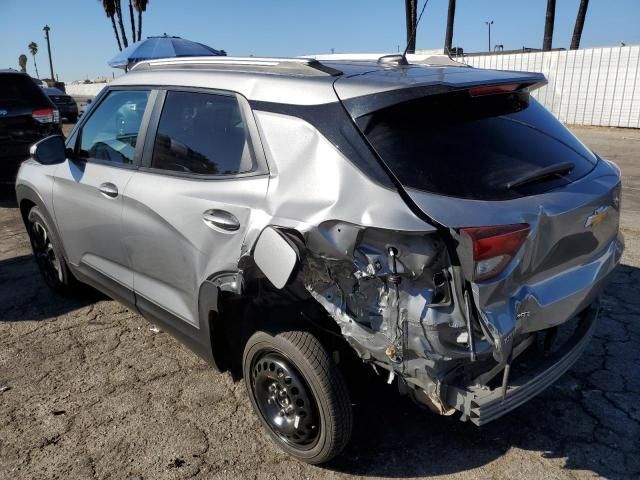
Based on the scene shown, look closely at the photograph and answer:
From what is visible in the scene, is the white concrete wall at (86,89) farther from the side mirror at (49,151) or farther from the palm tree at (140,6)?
the side mirror at (49,151)

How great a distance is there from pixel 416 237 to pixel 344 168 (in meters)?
0.41

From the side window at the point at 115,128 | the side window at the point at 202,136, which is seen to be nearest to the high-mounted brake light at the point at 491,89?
the side window at the point at 202,136

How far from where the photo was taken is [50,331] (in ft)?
13.2

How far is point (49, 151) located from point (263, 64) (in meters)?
1.89

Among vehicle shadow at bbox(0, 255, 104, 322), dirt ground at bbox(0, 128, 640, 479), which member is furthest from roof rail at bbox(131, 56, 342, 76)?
vehicle shadow at bbox(0, 255, 104, 322)

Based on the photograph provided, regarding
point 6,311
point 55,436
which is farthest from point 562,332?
point 6,311

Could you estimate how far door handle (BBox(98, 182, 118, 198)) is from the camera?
3248mm

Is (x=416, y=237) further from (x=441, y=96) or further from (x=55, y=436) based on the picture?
(x=55, y=436)

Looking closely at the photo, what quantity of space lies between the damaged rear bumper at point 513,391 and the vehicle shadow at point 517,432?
469 millimetres

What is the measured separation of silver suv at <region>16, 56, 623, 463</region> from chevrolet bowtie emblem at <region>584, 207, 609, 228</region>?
11mm

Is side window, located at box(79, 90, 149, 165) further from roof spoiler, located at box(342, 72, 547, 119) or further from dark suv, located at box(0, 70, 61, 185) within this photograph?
dark suv, located at box(0, 70, 61, 185)

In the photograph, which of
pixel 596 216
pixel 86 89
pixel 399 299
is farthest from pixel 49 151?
pixel 86 89

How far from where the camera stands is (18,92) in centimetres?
812

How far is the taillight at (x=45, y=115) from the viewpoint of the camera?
8.12m
